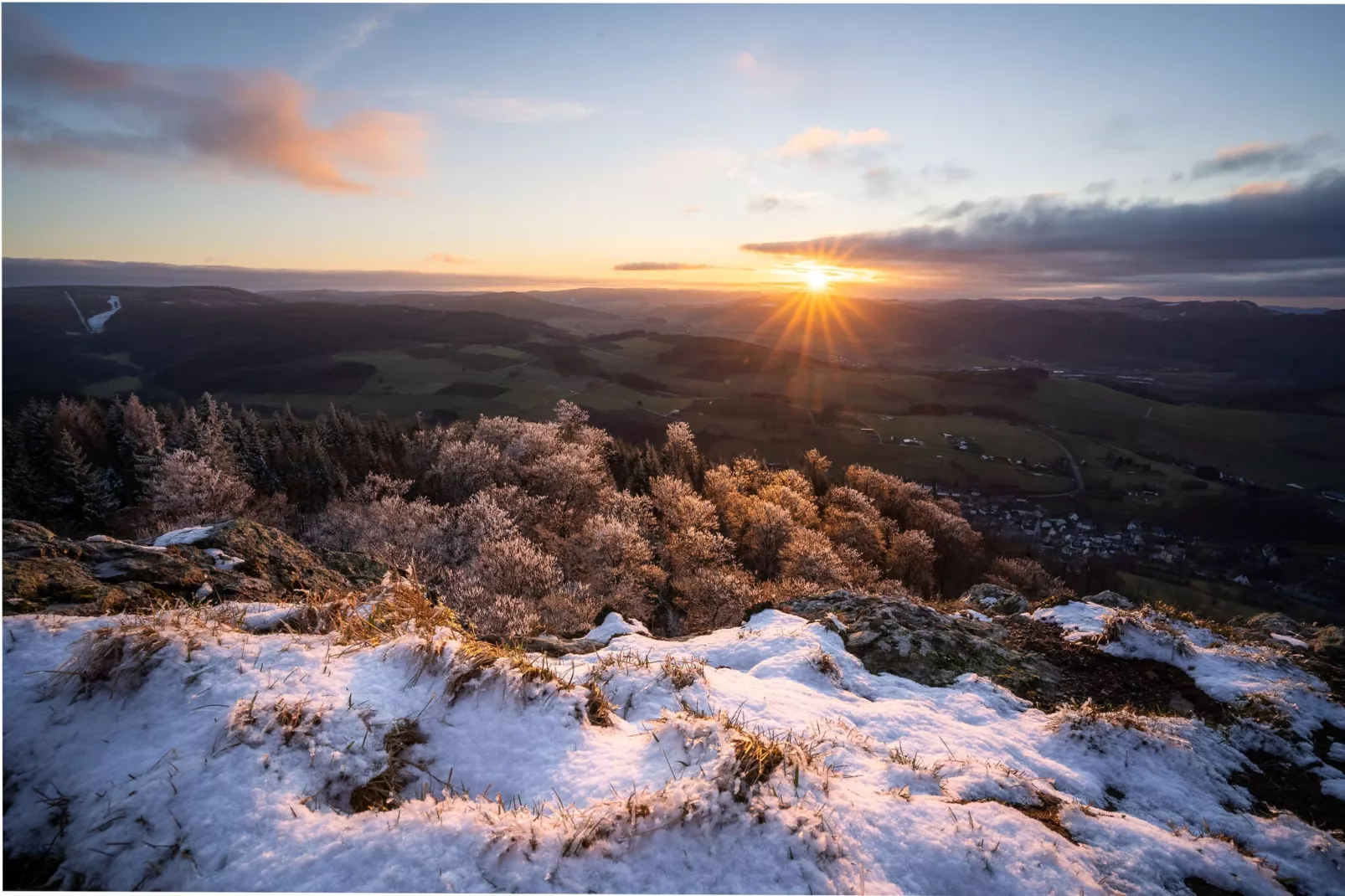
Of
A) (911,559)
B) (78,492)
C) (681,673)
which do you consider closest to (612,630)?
(681,673)

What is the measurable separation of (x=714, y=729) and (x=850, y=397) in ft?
605

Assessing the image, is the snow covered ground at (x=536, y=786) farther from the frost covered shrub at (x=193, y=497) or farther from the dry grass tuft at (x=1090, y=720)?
the frost covered shrub at (x=193, y=497)

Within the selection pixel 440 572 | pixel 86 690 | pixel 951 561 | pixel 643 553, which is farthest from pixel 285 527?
pixel 951 561

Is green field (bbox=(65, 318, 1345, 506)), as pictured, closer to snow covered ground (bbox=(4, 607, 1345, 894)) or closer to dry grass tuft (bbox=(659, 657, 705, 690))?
dry grass tuft (bbox=(659, 657, 705, 690))

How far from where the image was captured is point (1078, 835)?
4730mm

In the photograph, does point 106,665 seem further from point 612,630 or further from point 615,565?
point 615,565

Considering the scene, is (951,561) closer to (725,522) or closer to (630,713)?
(725,522)

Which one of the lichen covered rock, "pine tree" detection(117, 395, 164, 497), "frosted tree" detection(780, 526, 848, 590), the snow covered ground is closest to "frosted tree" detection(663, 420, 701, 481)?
"frosted tree" detection(780, 526, 848, 590)

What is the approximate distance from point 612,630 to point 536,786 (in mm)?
6268

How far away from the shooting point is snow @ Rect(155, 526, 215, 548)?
10312 mm

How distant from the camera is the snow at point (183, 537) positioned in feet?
33.8

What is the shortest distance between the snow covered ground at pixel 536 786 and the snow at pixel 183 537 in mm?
5542

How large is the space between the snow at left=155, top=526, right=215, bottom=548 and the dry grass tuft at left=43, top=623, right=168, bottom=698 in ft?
22.0

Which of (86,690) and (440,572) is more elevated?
(86,690)
